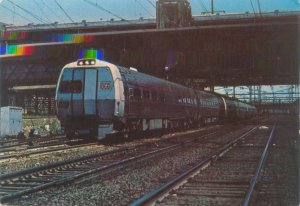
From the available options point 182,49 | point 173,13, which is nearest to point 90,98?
point 173,13

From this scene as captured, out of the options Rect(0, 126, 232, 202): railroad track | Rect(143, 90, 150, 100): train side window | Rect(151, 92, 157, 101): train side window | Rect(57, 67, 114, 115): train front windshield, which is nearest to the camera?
Rect(0, 126, 232, 202): railroad track

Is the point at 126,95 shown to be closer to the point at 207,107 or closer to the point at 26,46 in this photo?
the point at 207,107

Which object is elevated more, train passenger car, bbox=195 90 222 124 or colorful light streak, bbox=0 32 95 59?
colorful light streak, bbox=0 32 95 59

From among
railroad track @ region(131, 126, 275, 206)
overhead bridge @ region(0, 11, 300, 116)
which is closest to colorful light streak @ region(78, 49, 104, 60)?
overhead bridge @ region(0, 11, 300, 116)

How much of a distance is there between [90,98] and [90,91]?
29 cm

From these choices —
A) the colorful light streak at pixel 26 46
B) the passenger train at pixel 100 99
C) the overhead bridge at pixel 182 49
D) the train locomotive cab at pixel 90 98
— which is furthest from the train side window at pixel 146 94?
the colorful light streak at pixel 26 46

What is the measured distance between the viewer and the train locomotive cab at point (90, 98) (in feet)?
57.4

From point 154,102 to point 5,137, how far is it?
23.6 feet

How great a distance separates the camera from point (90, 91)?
18047 mm

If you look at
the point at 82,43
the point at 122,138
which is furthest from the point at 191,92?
the point at 122,138

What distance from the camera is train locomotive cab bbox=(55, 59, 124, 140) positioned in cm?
1748

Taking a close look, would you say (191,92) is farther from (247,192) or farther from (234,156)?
(247,192)

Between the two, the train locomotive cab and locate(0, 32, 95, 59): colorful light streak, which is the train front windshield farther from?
locate(0, 32, 95, 59): colorful light streak

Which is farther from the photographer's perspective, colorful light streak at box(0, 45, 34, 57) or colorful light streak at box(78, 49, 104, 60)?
colorful light streak at box(0, 45, 34, 57)
